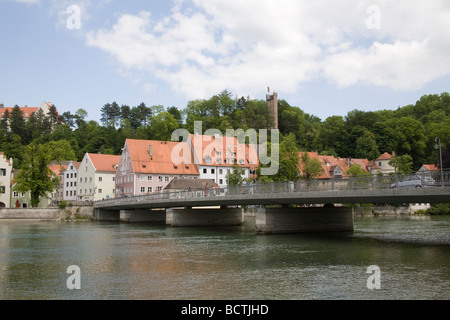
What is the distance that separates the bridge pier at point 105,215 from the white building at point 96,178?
40.6ft

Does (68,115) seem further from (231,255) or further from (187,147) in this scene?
(231,255)

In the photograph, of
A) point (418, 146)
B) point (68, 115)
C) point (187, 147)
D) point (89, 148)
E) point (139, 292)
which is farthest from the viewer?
point (68, 115)

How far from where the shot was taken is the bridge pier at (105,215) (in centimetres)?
8082

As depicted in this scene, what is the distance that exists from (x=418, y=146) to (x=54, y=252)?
100.0 m

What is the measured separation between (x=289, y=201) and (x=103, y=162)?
6452 cm

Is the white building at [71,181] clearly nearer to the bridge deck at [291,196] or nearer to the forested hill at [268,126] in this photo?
the forested hill at [268,126]

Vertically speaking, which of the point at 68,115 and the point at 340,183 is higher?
the point at 68,115

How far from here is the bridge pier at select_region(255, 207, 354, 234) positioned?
144ft

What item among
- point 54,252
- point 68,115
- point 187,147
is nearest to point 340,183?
point 54,252

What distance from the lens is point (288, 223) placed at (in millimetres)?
44500

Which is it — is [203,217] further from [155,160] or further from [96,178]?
[96,178]

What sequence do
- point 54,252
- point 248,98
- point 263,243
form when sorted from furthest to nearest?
point 248,98
point 263,243
point 54,252

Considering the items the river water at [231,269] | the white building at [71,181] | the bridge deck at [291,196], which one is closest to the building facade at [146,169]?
the white building at [71,181]
